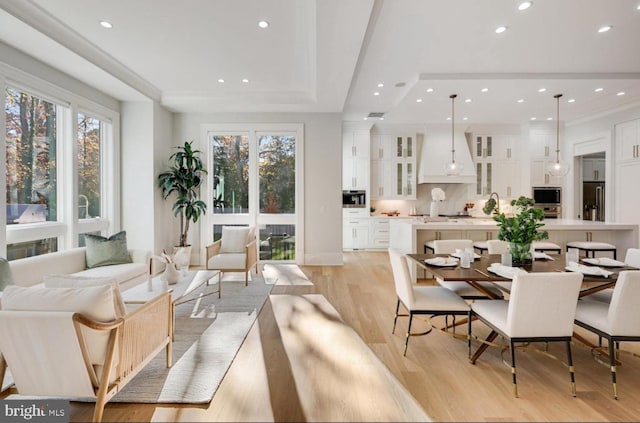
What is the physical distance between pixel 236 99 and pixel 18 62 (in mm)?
2818

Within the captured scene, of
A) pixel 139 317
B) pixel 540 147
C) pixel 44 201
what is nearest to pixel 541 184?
pixel 540 147

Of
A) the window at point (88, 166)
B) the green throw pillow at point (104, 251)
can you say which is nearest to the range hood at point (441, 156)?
the green throw pillow at point (104, 251)

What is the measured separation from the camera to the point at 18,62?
3488 millimetres

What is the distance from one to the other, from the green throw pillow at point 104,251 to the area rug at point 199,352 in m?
1.17

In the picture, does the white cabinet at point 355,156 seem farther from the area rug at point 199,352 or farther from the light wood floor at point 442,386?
the light wood floor at point 442,386

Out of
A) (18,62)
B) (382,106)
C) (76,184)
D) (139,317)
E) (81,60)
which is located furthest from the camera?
(382,106)

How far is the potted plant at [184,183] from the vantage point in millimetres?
5527

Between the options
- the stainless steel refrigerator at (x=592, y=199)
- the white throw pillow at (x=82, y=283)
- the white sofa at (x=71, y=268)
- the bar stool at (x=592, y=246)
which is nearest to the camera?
the white throw pillow at (x=82, y=283)

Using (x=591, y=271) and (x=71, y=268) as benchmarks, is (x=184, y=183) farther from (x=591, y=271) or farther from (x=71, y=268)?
(x=591, y=271)

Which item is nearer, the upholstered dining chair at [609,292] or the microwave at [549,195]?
the upholstered dining chair at [609,292]

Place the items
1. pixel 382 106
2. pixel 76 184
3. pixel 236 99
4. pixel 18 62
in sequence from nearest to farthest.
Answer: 1. pixel 18 62
2. pixel 76 184
3. pixel 236 99
4. pixel 382 106

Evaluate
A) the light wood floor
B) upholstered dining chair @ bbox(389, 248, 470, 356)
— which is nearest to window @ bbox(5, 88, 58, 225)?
the light wood floor

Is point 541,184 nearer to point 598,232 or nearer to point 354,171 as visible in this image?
point 598,232

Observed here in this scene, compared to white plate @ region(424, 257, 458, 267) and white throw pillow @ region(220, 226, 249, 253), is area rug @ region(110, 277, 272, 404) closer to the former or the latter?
white throw pillow @ region(220, 226, 249, 253)
